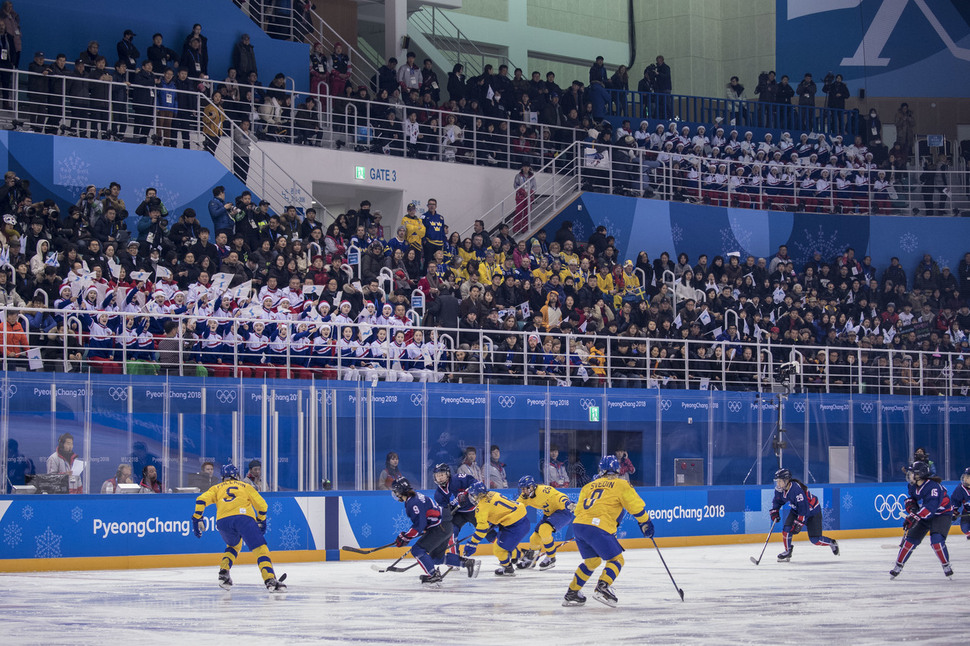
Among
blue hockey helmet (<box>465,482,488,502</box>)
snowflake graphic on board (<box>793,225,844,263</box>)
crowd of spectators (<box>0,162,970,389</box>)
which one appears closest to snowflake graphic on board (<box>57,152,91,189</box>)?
crowd of spectators (<box>0,162,970,389</box>)

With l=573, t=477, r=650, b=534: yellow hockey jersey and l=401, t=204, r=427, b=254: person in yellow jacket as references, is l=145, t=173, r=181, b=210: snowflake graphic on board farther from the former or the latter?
l=573, t=477, r=650, b=534: yellow hockey jersey

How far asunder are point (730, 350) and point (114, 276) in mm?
12899

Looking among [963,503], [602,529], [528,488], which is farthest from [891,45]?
[602,529]

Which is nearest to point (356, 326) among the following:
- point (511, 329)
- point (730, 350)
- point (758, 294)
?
point (511, 329)

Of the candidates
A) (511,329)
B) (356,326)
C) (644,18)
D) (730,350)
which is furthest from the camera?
(644,18)

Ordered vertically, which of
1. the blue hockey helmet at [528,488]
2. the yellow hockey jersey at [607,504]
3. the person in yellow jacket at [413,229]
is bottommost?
the blue hockey helmet at [528,488]

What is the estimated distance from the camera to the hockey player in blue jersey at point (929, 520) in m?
16.7

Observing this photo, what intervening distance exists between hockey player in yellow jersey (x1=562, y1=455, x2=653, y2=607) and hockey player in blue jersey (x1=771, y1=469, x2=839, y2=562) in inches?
313

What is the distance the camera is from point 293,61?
30.2m

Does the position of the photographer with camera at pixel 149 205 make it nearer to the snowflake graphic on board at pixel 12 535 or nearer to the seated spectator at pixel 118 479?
the seated spectator at pixel 118 479

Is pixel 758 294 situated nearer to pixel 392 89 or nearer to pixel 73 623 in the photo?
pixel 392 89

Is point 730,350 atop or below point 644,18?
below

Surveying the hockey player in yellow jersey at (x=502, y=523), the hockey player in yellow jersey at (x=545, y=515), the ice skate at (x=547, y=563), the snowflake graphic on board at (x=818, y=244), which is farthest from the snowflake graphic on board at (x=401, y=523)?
the snowflake graphic on board at (x=818, y=244)

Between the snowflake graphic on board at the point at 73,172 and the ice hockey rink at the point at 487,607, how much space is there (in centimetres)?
990
